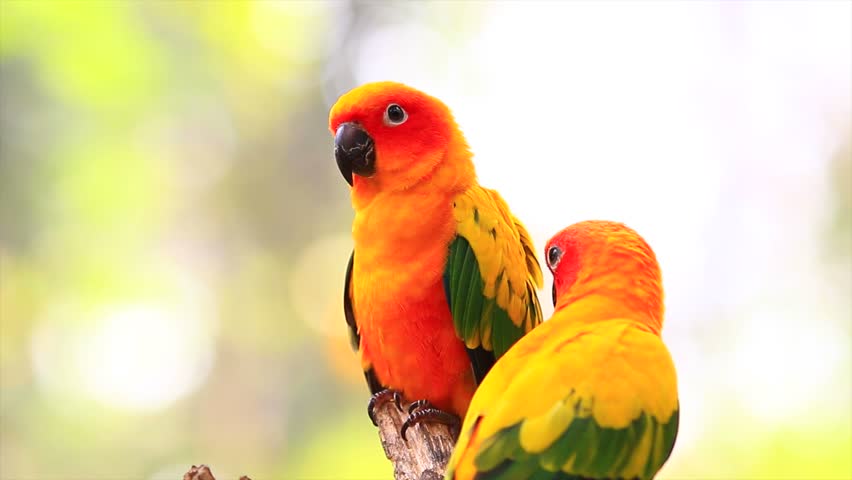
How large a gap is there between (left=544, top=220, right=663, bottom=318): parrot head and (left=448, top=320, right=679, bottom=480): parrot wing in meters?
0.09

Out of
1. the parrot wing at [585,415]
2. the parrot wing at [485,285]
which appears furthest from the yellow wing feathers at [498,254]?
the parrot wing at [585,415]

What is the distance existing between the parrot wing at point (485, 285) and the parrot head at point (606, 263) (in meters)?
0.21

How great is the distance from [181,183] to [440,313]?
7.95ft

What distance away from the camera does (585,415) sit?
3.53 ft

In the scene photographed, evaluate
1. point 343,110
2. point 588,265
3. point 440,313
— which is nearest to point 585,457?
point 588,265

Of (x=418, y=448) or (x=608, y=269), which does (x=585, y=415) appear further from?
(x=418, y=448)

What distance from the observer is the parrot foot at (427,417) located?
1494 millimetres

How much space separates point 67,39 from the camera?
3293 millimetres

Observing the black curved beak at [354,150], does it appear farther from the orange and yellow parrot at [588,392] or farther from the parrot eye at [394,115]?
the orange and yellow parrot at [588,392]

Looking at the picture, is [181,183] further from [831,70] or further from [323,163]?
[831,70]

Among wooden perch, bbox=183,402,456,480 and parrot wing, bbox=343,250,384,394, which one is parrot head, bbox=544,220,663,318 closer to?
wooden perch, bbox=183,402,456,480

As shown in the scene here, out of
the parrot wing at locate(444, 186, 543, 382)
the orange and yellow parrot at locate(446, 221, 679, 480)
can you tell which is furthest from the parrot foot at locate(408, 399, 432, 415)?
the orange and yellow parrot at locate(446, 221, 679, 480)

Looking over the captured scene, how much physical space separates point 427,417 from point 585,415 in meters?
0.48

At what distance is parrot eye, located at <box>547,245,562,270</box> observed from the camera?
1.29 metres
